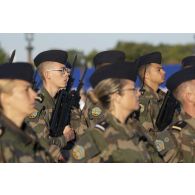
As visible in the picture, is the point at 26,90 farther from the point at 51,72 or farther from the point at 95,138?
the point at 51,72

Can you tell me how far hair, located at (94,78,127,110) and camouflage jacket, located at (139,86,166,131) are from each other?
78.7 inches

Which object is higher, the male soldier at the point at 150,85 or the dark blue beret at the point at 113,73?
the dark blue beret at the point at 113,73

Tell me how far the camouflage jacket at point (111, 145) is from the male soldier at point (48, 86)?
4.81ft

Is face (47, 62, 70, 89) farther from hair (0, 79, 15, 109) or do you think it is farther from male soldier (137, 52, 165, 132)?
hair (0, 79, 15, 109)

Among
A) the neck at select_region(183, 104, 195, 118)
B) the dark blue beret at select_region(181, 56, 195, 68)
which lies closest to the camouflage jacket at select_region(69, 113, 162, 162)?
the neck at select_region(183, 104, 195, 118)

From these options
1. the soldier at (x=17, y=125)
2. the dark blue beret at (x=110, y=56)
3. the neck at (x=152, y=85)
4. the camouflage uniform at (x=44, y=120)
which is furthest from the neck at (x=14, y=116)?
the neck at (x=152, y=85)

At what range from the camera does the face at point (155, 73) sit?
7215mm

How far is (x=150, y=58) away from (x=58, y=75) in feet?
4.31

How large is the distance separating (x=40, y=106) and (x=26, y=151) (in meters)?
2.29

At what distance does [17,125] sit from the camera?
428cm

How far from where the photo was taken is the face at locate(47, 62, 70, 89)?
6469 millimetres

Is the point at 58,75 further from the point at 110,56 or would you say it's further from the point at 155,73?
the point at 155,73

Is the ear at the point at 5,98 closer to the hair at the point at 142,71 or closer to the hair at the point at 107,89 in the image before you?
the hair at the point at 107,89
